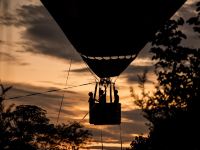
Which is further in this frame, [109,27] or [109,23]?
[109,27]

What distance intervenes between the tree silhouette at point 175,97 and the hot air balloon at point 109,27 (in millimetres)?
6137

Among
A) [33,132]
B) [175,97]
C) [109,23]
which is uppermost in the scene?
[109,23]

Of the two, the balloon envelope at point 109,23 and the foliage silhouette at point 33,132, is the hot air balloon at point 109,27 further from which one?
the foliage silhouette at point 33,132

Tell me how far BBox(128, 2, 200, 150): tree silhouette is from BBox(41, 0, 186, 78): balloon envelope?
6.61 metres

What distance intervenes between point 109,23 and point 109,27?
257 mm

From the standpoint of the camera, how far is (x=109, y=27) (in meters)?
18.0

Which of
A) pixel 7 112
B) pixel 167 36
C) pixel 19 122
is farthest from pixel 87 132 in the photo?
pixel 167 36

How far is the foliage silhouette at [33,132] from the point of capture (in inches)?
1486

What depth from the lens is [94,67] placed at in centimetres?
2183

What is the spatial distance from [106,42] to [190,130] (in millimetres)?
14853

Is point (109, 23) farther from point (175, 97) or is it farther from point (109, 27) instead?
point (175, 97)

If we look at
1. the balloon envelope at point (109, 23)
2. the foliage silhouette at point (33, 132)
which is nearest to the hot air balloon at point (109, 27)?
the balloon envelope at point (109, 23)

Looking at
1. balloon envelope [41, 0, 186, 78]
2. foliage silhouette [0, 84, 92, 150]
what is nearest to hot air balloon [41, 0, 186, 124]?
balloon envelope [41, 0, 186, 78]

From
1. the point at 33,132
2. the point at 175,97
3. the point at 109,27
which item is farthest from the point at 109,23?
the point at 33,132
